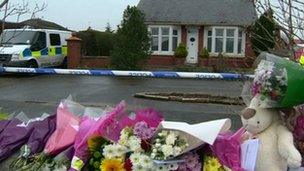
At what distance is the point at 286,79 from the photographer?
3.03 meters

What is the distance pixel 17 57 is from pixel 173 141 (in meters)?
19.9

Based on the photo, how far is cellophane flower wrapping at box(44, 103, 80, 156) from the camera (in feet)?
11.0

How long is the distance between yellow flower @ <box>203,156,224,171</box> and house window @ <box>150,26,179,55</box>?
3150 cm

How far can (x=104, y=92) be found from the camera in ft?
54.2

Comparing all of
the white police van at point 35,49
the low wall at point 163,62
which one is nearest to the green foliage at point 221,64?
the low wall at point 163,62

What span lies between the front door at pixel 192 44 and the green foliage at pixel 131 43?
7.73m

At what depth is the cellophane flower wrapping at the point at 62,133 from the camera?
11.0 feet

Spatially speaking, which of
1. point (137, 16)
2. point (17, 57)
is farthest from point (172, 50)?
point (17, 57)

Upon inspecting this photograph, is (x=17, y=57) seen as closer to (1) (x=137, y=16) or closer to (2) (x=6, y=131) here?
(1) (x=137, y=16)

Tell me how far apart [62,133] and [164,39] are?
1249 inches

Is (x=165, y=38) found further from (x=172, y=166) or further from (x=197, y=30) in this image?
(x=172, y=166)

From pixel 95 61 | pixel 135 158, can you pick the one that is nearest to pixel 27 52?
pixel 95 61

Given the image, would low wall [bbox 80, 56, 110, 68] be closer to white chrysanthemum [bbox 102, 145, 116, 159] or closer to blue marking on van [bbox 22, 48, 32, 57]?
blue marking on van [bbox 22, 48, 32, 57]

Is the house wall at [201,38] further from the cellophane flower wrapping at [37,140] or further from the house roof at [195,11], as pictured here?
the cellophane flower wrapping at [37,140]
